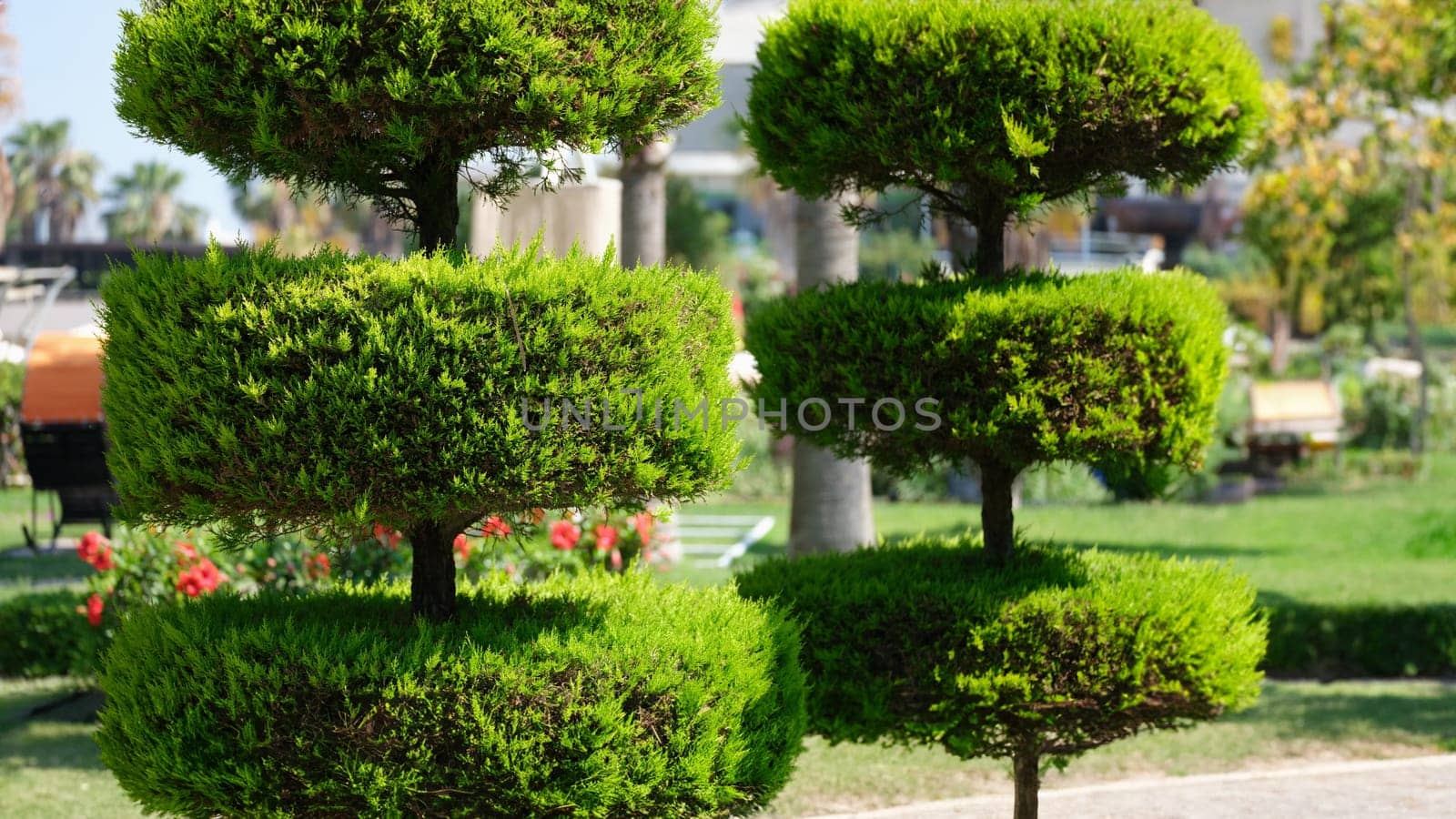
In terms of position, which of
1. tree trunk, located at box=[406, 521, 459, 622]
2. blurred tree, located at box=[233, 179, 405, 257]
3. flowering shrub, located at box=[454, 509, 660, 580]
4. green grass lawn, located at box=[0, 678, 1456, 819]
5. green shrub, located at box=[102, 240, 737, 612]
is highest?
blurred tree, located at box=[233, 179, 405, 257]

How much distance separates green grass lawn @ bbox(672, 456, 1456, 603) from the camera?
488 inches

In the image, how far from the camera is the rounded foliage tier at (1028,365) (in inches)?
217

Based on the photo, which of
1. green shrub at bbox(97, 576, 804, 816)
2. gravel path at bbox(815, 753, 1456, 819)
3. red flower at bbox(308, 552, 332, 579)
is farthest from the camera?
red flower at bbox(308, 552, 332, 579)

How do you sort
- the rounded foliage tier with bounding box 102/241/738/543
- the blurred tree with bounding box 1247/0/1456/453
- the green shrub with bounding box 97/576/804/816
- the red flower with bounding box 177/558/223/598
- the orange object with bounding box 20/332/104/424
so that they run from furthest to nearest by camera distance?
the blurred tree with bounding box 1247/0/1456/453, the orange object with bounding box 20/332/104/424, the red flower with bounding box 177/558/223/598, the green shrub with bounding box 97/576/804/816, the rounded foliage tier with bounding box 102/241/738/543

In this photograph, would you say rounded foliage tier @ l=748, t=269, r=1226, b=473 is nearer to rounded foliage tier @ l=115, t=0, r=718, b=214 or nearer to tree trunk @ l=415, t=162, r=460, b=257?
rounded foliage tier @ l=115, t=0, r=718, b=214

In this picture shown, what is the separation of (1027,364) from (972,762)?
11.4 feet

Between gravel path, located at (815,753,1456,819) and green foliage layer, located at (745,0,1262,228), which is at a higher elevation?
green foliage layer, located at (745,0,1262,228)

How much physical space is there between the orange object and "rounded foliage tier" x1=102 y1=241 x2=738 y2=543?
856 cm

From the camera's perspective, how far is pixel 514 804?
4.55 metres

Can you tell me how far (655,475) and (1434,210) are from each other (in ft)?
60.9

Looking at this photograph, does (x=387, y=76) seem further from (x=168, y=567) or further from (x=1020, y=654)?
(x=168, y=567)

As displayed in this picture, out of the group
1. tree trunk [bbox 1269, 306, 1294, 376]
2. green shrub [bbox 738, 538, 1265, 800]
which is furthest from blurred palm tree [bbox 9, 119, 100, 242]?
green shrub [bbox 738, 538, 1265, 800]

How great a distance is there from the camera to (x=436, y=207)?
522cm

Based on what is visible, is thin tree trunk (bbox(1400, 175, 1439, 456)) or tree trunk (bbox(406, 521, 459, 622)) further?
thin tree trunk (bbox(1400, 175, 1439, 456))
